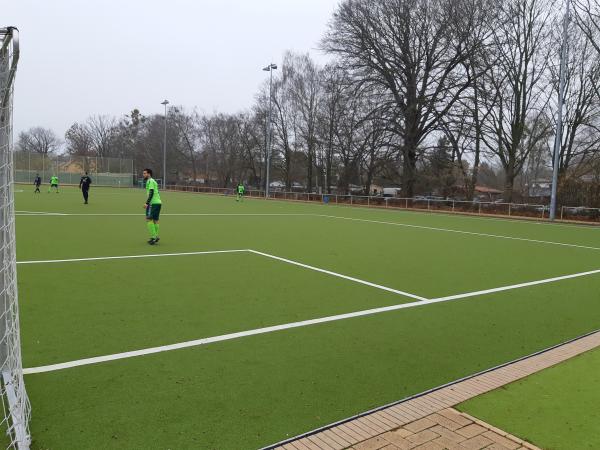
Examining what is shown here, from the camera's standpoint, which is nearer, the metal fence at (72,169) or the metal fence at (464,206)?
the metal fence at (464,206)

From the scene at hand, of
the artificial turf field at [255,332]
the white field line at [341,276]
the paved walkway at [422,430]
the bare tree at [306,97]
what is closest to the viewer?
the paved walkway at [422,430]

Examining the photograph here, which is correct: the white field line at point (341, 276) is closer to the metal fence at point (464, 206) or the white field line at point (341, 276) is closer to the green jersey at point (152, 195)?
the green jersey at point (152, 195)

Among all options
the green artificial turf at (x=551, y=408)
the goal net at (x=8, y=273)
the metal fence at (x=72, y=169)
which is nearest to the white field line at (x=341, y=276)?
the green artificial turf at (x=551, y=408)

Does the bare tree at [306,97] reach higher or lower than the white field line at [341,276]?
higher

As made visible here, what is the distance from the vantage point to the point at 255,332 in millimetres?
5309

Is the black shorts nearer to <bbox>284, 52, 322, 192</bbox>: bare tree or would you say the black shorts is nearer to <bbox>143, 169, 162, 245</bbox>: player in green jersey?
<bbox>143, 169, 162, 245</bbox>: player in green jersey

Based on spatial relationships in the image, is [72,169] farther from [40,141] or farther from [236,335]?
[236,335]

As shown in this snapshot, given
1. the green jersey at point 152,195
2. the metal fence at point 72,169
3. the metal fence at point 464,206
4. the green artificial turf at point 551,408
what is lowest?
the green artificial turf at point 551,408

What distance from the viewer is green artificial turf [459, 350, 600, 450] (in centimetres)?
316

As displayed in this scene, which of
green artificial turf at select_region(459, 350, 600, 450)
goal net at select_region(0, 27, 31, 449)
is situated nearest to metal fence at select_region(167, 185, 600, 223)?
green artificial turf at select_region(459, 350, 600, 450)

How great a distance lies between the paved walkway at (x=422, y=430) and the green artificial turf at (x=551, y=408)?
128 millimetres

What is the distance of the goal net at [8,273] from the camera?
316 centimetres

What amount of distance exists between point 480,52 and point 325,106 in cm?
1908

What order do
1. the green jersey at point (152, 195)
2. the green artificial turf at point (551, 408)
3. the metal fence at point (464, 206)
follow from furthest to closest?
the metal fence at point (464, 206), the green jersey at point (152, 195), the green artificial turf at point (551, 408)
